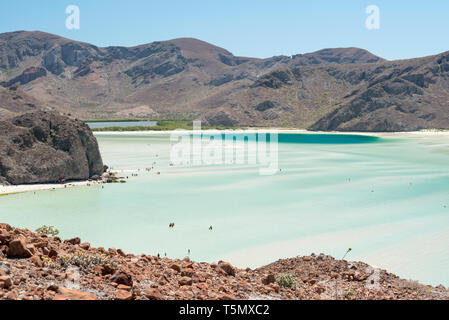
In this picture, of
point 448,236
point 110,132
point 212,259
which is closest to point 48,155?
point 212,259

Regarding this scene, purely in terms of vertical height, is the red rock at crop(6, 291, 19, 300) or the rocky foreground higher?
the red rock at crop(6, 291, 19, 300)

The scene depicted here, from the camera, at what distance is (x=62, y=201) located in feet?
129

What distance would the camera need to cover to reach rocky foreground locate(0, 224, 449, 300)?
856 centimetres

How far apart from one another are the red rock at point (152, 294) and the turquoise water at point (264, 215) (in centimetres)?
1319

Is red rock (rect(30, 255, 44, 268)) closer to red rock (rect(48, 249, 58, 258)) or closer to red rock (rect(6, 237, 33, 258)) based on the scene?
red rock (rect(6, 237, 33, 258))

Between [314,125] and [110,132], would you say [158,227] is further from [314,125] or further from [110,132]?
[314,125]

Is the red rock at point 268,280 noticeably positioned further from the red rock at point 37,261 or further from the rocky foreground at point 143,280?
the red rock at point 37,261

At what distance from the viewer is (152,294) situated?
880cm

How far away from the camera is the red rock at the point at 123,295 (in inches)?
329

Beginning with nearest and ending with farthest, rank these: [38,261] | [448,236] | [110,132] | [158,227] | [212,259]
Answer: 1. [38,261]
2. [212,259]
3. [448,236]
4. [158,227]
5. [110,132]

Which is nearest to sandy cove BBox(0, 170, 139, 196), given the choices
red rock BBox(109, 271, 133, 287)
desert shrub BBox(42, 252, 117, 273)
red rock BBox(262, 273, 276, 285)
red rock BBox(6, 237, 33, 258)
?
red rock BBox(6, 237, 33, 258)

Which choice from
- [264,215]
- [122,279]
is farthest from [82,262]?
[264,215]
